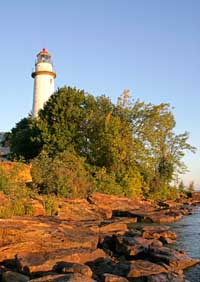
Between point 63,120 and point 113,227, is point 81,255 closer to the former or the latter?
point 113,227

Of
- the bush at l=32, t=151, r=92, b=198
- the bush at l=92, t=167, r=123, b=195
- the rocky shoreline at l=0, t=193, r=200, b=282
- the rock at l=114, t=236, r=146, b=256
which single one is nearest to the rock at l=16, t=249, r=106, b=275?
the rocky shoreline at l=0, t=193, r=200, b=282

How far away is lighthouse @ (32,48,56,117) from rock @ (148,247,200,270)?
3489 cm

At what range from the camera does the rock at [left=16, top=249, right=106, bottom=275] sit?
9577 mm

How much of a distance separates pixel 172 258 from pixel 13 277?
5.31 meters

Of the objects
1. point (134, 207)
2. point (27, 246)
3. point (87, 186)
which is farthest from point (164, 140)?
point (27, 246)

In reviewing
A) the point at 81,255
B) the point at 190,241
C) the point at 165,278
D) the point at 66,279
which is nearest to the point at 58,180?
the point at 190,241

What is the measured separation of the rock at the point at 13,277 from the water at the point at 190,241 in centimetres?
491

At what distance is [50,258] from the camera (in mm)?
10188

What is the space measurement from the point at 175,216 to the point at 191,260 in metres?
12.7

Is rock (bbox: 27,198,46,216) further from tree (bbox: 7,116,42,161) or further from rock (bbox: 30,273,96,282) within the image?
tree (bbox: 7,116,42,161)

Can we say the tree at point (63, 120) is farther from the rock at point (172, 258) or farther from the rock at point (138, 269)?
the rock at point (138, 269)

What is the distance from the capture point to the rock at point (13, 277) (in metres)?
8.68

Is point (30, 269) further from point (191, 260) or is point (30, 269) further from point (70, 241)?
point (191, 260)

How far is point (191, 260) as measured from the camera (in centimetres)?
1159
